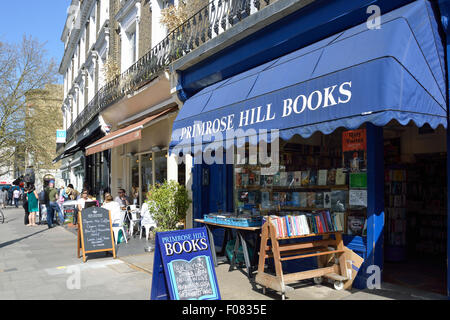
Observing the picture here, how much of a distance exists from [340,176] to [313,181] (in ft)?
2.08

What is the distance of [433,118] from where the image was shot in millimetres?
4207

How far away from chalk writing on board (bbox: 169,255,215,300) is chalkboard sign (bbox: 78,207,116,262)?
3.95m

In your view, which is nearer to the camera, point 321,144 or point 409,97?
point 409,97

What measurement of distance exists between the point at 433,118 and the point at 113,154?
14856mm

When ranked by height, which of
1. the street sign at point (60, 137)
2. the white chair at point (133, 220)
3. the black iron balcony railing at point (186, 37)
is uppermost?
the black iron balcony railing at point (186, 37)

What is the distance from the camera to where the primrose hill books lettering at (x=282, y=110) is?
442cm

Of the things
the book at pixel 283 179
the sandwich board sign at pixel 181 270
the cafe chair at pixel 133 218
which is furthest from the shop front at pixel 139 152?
the sandwich board sign at pixel 181 270

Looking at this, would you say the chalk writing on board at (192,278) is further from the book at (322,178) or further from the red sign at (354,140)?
the red sign at (354,140)

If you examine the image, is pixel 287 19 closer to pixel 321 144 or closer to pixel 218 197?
pixel 321 144

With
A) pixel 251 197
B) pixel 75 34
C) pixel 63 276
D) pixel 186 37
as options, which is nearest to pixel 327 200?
pixel 251 197

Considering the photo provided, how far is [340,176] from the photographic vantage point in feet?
19.3

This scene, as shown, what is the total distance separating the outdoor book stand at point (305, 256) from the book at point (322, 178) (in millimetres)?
928

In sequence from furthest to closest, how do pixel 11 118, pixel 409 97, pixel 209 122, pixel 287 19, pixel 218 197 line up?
pixel 11 118 < pixel 218 197 < pixel 209 122 < pixel 287 19 < pixel 409 97

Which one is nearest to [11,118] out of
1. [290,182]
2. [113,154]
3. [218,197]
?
[113,154]
